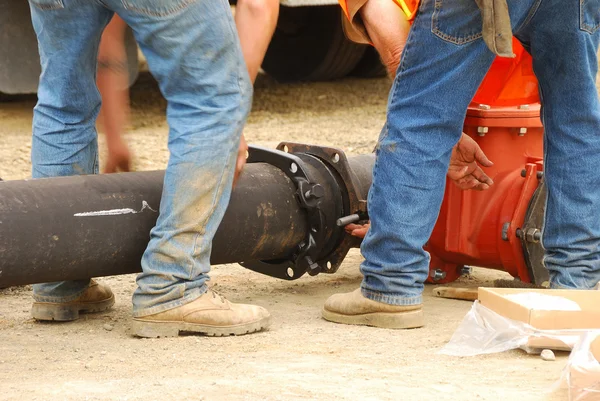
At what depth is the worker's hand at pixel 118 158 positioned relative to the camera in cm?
329

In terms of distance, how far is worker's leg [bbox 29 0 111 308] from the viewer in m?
2.91

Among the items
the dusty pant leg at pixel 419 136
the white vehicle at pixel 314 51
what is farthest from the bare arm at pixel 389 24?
the white vehicle at pixel 314 51

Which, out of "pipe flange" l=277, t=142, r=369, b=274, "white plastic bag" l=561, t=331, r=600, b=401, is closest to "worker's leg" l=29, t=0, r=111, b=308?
"pipe flange" l=277, t=142, r=369, b=274

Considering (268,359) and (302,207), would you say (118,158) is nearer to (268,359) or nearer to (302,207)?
(302,207)

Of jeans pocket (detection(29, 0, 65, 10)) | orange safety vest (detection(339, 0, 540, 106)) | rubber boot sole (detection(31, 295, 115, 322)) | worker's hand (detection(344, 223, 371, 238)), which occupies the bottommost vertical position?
rubber boot sole (detection(31, 295, 115, 322))

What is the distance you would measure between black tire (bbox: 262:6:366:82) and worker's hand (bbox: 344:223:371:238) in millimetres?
5242

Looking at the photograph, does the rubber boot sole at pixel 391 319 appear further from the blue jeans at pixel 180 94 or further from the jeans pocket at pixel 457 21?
the jeans pocket at pixel 457 21

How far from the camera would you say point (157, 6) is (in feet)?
8.96

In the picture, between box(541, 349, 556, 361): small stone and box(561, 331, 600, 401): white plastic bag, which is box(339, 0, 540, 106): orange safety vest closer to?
box(541, 349, 556, 361): small stone

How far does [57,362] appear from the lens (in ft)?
8.93

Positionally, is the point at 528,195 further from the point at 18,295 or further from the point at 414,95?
the point at 18,295

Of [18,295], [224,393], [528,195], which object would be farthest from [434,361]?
[18,295]

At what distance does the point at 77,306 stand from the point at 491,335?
132 cm

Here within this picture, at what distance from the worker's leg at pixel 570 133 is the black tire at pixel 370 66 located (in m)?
6.13
